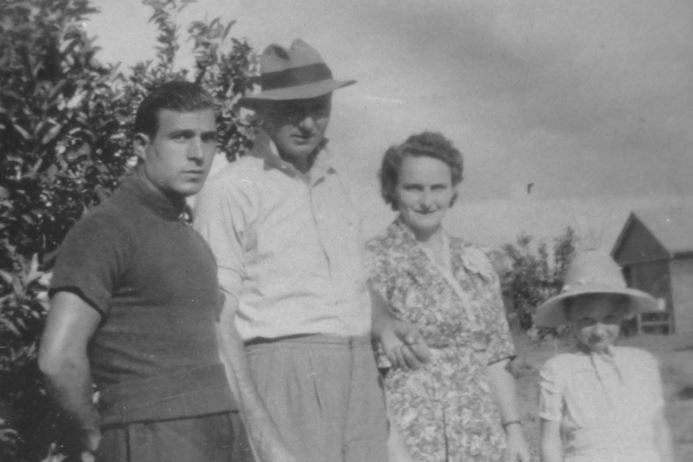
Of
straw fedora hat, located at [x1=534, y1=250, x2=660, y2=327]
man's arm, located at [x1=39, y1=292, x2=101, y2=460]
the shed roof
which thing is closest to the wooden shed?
the shed roof

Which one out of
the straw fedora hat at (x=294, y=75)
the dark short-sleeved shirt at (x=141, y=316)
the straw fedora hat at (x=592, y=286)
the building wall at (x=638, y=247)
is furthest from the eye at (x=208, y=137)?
the building wall at (x=638, y=247)

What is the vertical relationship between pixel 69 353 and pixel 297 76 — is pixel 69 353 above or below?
below

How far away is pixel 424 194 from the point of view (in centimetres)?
349

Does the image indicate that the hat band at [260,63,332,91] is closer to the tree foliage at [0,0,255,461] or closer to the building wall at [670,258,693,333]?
the tree foliage at [0,0,255,461]

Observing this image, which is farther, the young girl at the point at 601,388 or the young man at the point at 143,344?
the young girl at the point at 601,388

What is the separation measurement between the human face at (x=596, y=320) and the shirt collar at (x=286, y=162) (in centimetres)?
125

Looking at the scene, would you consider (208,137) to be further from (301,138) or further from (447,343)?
(447,343)

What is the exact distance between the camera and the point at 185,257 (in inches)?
95.6

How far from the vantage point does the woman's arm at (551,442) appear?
134 inches

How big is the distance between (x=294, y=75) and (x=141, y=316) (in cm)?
104

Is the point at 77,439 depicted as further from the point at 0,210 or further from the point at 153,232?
the point at 0,210

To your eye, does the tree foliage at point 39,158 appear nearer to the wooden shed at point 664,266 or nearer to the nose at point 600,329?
the nose at point 600,329

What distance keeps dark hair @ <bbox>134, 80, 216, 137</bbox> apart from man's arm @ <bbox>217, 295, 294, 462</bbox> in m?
0.59

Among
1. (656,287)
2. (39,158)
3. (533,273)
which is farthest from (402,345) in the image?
(656,287)
